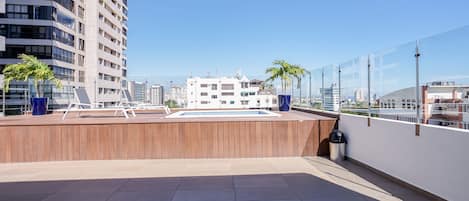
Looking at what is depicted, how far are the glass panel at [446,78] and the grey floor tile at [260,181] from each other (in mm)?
1772

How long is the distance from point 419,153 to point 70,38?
104 ft

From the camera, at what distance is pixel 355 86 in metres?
5.07

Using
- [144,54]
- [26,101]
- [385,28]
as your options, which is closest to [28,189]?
[26,101]

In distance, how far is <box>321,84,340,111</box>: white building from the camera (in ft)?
18.6

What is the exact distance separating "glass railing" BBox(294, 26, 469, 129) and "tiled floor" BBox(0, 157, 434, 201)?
A: 897 millimetres

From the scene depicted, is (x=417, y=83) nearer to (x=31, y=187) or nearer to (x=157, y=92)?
(x=31, y=187)

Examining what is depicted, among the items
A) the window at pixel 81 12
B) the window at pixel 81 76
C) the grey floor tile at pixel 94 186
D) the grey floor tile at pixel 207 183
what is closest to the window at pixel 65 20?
the window at pixel 81 12

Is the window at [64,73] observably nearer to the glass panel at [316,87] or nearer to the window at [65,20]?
→ the window at [65,20]

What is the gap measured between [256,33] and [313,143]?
16.4 metres

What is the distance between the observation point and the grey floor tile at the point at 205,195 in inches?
118

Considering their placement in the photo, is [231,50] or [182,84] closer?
[182,84]

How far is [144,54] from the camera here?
103 feet

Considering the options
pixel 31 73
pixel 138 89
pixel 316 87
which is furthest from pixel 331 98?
pixel 138 89

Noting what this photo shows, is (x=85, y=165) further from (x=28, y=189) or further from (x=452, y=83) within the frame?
(x=452, y=83)
